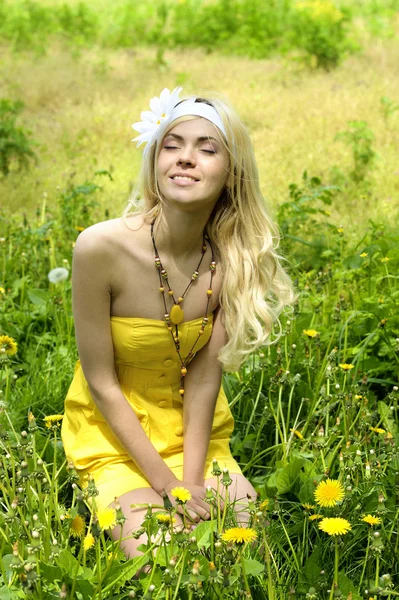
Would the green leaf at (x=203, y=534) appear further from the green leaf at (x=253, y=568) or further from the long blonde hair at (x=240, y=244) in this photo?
the long blonde hair at (x=240, y=244)

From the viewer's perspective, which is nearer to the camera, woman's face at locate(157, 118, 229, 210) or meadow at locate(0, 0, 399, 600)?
meadow at locate(0, 0, 399, 600)

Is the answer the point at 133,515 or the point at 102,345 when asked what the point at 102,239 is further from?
the point at 133,515

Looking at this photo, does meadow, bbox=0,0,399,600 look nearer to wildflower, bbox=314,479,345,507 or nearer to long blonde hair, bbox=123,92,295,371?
wildflower, bbox=314,479,345,507

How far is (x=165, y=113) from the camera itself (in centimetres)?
229

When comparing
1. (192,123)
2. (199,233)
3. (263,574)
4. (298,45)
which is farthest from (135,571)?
(298,45)

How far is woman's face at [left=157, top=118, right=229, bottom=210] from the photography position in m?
2.17

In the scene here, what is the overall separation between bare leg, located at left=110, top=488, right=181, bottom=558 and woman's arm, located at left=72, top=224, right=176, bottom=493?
0.12 feet

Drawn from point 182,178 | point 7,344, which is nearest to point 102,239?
point 182,178

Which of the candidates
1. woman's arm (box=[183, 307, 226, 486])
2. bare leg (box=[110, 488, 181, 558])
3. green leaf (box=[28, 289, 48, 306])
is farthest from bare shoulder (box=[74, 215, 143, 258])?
green leaf (box=[28, 289, 48, 306])

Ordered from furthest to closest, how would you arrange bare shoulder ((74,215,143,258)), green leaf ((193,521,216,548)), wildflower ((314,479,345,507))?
bare shoulder ((74,215,143,258)), green leaf ((193,521,216,548)), wildflower ((314,479,345,507))

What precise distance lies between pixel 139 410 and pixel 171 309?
0.31 metres

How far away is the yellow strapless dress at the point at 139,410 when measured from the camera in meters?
2.27

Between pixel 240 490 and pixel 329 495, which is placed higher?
pixel 329 495

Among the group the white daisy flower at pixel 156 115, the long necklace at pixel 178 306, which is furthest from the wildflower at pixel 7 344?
the white daisy flower at pixel 156 115
